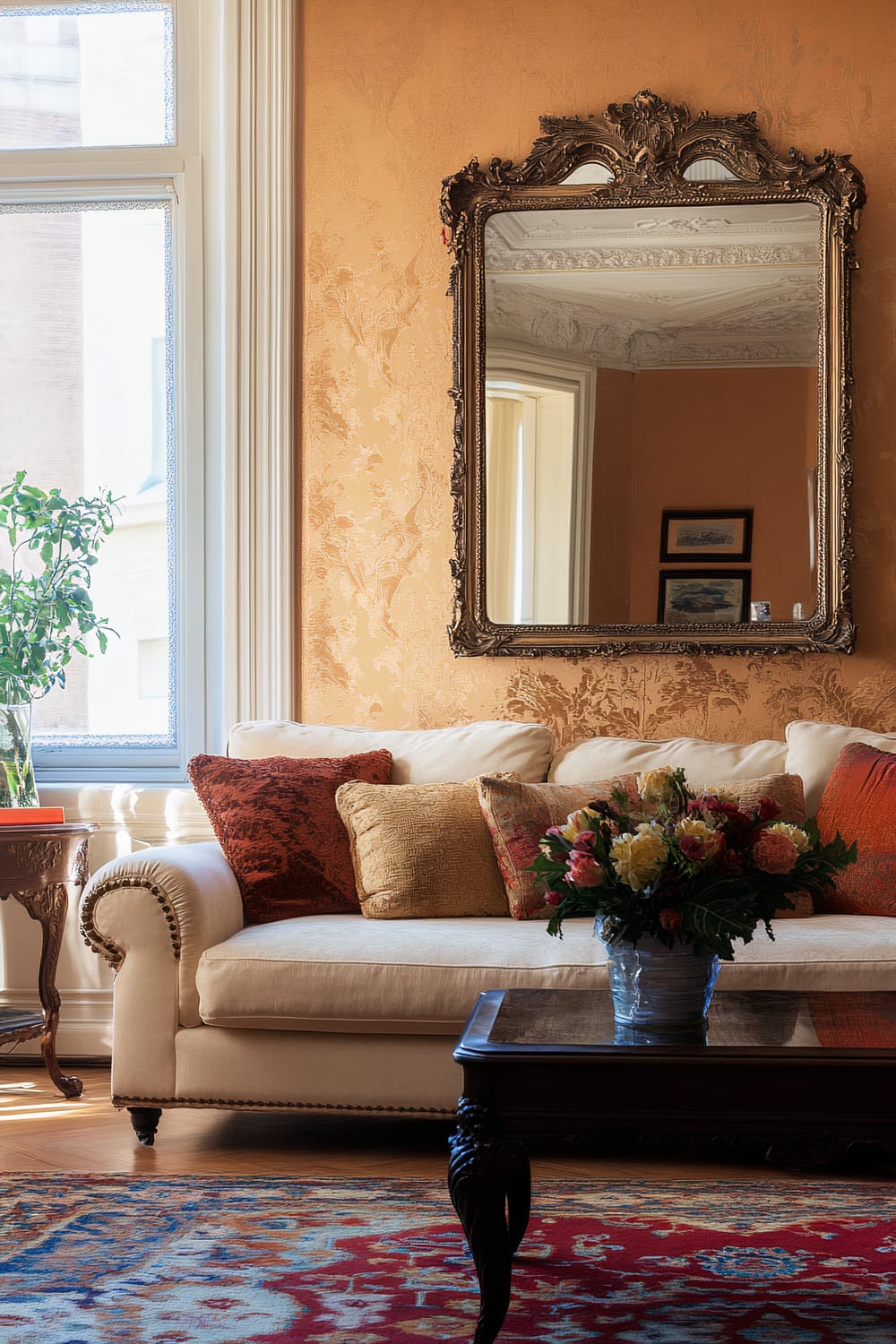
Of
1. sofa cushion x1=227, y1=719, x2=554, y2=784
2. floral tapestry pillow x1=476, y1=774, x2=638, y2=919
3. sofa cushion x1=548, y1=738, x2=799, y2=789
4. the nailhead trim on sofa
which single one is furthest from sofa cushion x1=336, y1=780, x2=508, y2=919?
the nailhead trim on sofa

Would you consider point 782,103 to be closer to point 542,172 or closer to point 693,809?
point 542,172

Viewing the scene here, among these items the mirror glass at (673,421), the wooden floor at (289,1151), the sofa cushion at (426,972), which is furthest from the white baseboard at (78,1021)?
the mirror glass at (673,421)

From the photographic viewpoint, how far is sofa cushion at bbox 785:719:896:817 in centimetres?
333

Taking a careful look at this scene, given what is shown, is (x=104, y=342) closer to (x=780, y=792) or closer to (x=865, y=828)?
(x=780, y=792)

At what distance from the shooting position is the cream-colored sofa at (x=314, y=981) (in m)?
2.72

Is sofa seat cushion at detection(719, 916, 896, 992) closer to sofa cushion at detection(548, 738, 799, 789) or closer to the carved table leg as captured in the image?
sofa cushion at detection(548, 738, 799, 789)

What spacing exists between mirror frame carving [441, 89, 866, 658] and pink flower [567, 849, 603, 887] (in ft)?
6.13

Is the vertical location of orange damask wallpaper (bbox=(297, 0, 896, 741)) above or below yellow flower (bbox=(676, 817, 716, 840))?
above

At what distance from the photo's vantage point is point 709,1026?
2.01 meters

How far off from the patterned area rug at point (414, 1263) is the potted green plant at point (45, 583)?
177cm

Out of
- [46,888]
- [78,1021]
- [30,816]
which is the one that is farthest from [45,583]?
[78,1021]

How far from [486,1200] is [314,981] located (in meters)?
1.00

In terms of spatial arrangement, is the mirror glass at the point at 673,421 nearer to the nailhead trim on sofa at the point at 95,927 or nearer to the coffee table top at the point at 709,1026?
the nailhead trim on sofa at the point at 95,927

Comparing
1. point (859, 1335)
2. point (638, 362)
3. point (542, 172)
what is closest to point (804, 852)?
point (859, 1335)
